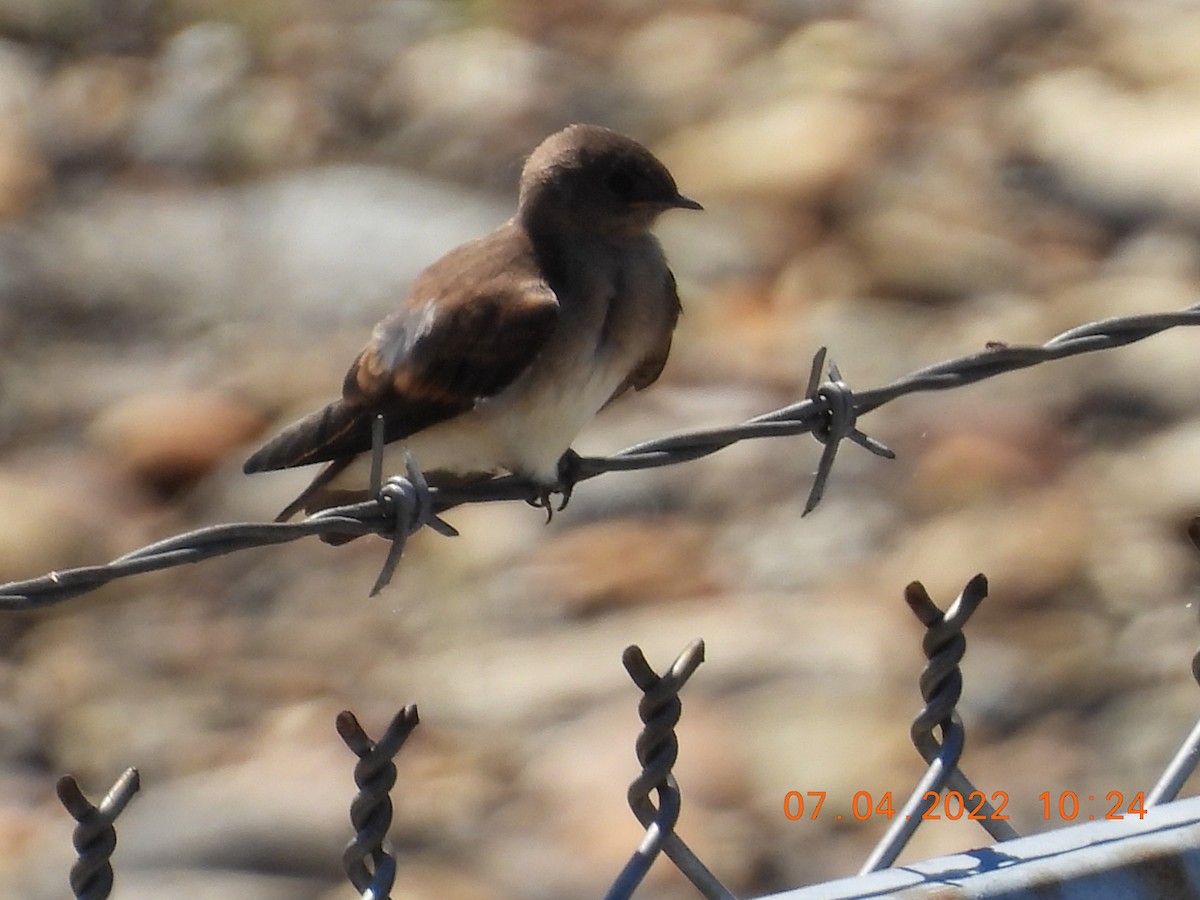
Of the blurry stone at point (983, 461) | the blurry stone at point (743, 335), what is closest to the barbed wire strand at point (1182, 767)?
the blurry stone at point (983, 461)

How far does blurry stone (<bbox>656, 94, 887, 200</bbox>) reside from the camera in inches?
324

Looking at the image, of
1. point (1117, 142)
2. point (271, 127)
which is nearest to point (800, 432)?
point (1117, 142)

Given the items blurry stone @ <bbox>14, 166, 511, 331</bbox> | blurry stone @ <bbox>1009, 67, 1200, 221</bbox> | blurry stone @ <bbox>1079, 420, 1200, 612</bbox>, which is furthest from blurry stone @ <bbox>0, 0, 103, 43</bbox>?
blurry stone @ <bbox>1079, 420, 1200, 612</bbox>

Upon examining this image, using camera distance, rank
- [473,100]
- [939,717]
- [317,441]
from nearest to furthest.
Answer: [939,717] → [317,441] → [473,100]

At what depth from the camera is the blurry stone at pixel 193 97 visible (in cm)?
880

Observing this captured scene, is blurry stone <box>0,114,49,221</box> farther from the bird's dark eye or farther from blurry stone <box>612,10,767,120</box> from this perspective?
the bird's dark eye

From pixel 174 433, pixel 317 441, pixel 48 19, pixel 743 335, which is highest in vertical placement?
pixel 48 19

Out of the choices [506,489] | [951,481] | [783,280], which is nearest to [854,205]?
[783,280]

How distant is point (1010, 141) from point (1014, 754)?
3.90 metres

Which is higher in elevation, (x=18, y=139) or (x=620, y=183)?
(x=620, y=183)

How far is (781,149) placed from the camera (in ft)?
28.2

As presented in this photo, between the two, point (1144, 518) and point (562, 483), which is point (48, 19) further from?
point (562, 483)

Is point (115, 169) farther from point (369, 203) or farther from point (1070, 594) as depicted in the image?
point (1070, 594)

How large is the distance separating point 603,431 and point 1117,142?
2840mm
